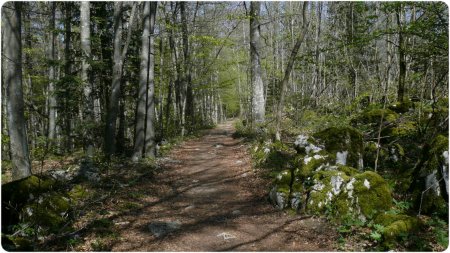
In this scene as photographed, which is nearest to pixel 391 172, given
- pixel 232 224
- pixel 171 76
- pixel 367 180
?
pixel 367 180

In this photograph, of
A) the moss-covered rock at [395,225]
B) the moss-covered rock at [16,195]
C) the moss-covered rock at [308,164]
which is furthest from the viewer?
the moss-covered rock at [308,164]

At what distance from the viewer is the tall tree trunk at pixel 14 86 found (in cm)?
804

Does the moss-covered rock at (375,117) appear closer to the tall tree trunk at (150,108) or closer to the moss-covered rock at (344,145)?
the moss-covered rock at (344,145)

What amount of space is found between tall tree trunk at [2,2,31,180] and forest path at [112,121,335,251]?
2.96m

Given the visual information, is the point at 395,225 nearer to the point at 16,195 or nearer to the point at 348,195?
the point at 348,195

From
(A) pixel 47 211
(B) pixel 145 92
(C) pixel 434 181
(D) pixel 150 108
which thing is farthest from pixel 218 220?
(D) pixel 150 108

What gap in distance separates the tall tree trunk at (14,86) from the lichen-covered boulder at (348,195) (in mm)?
6664

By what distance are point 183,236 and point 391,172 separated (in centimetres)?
528

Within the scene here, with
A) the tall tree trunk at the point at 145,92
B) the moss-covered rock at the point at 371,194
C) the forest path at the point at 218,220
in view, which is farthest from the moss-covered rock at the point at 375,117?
the tall tree trunk at the point at 145,92

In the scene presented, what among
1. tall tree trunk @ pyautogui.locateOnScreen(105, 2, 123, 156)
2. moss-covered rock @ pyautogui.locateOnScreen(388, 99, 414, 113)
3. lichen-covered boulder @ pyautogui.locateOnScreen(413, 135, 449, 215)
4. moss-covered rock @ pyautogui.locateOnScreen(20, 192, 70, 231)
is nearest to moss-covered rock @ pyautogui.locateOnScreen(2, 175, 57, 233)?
A: moss-covered rock @ pyautogui.locateOnScreen(20, 192, 70, 231)

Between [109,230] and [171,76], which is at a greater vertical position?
[171,76]

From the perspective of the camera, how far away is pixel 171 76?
67.9 feet

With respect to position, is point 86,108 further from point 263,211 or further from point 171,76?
point 171,76

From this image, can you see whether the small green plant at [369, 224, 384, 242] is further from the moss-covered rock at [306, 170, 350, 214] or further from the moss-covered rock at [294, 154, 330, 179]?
the moss-covered rock at [294, 154, 330, 179]
